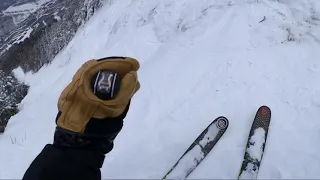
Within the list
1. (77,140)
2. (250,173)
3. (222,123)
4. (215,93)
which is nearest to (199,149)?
(222,123)

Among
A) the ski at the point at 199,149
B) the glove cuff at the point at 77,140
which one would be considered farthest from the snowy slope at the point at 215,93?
the glove cuff at the point at 77,140

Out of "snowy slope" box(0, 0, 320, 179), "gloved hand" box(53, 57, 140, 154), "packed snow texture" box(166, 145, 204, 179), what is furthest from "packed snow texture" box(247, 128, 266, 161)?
"gloved hand" box(53, 57, 140, 154)

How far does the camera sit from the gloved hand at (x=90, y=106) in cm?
199

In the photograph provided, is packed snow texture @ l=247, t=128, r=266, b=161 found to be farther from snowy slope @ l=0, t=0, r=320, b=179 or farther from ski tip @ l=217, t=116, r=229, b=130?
ski tip @ l=217, t=116, r=229, b=130

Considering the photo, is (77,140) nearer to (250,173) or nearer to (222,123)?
(250,173)

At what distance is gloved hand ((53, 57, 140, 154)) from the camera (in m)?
1.99

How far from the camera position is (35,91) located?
34.4ft

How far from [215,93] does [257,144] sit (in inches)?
49.1

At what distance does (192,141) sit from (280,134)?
1117 millimetres

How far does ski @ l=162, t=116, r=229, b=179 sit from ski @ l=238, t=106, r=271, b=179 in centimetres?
38

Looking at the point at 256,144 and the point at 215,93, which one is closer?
the point at 256,144

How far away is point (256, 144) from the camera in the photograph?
4305 millimetres

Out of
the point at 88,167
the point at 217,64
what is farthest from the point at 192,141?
the point at 88,167

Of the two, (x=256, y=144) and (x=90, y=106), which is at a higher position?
(x=90, y=106)
